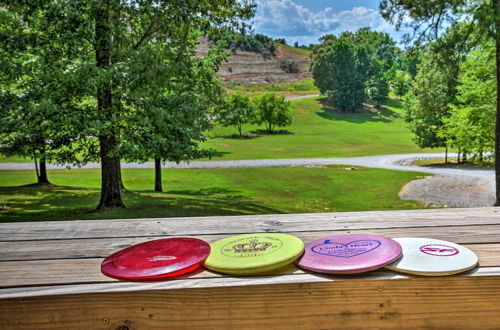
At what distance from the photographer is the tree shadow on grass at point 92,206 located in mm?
8523

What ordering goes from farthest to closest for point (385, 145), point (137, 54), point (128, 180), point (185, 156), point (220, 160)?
point (385, 145), point (220, 160), point (128, 180), point (185, 156), point (137, 54)

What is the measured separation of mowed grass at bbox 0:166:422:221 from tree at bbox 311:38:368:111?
3255 centimetres

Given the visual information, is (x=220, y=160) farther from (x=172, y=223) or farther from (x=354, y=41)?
(x=354, y=41)

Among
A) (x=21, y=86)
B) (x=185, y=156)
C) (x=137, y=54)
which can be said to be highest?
(x=137, y=54)

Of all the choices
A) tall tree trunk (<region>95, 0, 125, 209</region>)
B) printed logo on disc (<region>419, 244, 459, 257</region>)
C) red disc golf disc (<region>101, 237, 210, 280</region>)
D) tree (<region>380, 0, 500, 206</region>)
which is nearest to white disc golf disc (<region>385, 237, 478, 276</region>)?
printed logo on disc (<region>419, 244, 459, 257</region>)

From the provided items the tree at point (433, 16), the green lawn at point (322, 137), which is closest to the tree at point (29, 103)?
the tree at point (433, 16)

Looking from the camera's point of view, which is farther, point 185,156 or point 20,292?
point 185,156

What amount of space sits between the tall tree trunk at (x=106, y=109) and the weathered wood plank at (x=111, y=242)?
21.2 feet

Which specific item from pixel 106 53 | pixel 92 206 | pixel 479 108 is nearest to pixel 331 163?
pixel 479 108

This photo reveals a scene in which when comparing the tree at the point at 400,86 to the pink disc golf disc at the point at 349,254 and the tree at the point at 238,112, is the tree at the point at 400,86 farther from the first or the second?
the pink disc golf disc at the point at 349,254

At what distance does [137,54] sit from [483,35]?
6.24 meters

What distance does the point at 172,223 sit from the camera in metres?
1.75

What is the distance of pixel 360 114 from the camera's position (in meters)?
49.8

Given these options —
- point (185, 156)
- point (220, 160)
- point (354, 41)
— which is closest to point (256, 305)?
point (185, 156)
